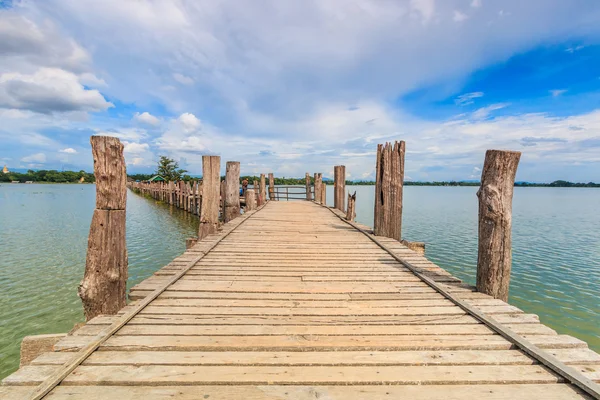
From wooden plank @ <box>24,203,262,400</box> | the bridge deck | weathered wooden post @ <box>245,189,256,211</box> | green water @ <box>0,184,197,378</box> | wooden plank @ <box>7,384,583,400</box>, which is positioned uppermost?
weathered wooden post @ <box>245,189,256,211</box>

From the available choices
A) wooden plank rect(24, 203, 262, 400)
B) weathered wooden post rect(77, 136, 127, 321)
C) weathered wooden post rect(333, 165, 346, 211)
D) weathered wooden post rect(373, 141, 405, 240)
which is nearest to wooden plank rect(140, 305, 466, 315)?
wooden plank rect(24, 203, 262, 400)

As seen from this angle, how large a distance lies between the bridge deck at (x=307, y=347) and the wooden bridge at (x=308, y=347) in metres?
0.01

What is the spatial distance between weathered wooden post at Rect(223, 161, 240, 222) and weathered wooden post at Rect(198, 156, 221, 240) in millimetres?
1859

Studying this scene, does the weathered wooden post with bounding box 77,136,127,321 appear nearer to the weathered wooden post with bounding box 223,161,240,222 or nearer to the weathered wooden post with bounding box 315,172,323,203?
the weathered wooden post with bounding box 223,161,240,222

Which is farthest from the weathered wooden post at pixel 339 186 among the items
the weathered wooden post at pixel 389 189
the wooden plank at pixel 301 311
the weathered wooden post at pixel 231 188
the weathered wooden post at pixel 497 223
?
the wooden plank at pixel 301 311

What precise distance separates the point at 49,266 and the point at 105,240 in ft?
29.0

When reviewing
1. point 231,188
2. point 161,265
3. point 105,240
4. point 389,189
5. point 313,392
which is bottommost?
point 161,265

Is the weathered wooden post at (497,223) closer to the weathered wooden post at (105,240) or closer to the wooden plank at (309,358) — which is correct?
the wooden plank at (309,358)

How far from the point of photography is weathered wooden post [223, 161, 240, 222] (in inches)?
420

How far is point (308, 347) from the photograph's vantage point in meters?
2.53

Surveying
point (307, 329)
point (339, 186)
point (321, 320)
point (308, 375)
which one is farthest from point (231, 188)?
point (308, 375)

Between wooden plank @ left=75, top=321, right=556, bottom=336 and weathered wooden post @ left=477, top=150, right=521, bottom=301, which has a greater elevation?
weathered wooden post @ left=477, top=150, right=521, bottom=301

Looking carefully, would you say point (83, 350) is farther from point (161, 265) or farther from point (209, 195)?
point (161, 265)

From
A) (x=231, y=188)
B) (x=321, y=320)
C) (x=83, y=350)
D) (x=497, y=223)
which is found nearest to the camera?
(x=83, y=350)
